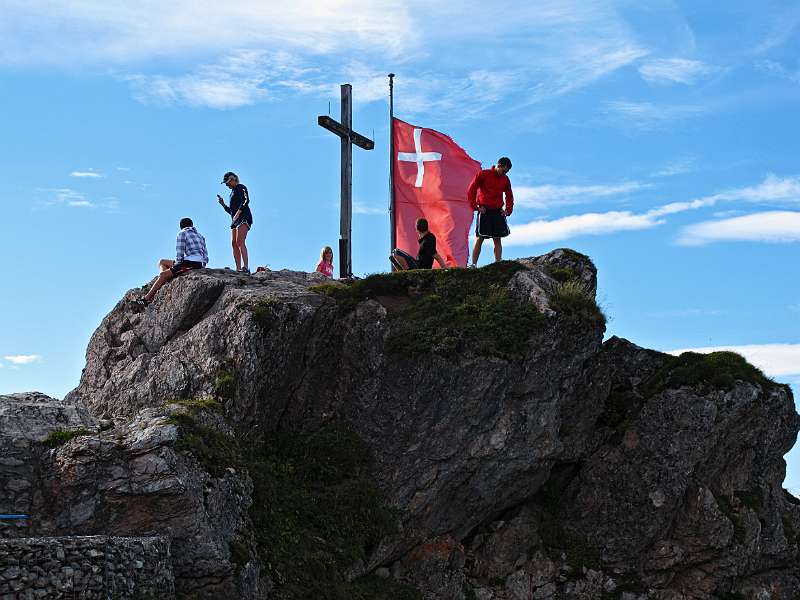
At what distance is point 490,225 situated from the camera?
2641 cm

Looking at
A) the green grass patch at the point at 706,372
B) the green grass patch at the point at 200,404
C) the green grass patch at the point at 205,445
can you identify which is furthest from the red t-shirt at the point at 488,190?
the green grass patch at the point at 205,445

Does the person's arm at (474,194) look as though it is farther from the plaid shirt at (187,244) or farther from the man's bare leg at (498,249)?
the plaid shirt at (187,244)

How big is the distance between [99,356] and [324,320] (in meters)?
5.93

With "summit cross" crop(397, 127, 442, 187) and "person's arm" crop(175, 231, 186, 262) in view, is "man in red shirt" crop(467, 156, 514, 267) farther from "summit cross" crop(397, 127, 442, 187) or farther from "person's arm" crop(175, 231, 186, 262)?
"person's arm" crop(175, 231, 186, 262)

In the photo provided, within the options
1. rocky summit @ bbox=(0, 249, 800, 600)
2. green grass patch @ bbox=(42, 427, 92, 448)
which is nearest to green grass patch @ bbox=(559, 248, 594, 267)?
rocky summit @ bbox=(0, 249, 800, 600)

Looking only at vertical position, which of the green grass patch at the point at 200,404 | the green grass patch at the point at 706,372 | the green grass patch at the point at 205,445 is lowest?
the green grass patch at the point at 205,445

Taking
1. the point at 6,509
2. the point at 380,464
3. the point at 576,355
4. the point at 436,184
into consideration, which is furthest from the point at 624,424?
the point at 6,509

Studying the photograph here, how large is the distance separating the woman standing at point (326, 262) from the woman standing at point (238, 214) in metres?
2.69

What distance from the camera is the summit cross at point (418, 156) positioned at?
31.5 m

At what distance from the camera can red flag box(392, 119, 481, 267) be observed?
103 feet

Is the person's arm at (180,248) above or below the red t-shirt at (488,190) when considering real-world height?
below

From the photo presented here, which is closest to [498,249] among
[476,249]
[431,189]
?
[476,249]

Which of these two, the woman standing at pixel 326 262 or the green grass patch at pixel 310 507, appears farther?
the woman standing at pixel 326 262

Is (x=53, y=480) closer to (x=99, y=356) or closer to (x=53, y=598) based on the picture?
(x=53, y=598)
